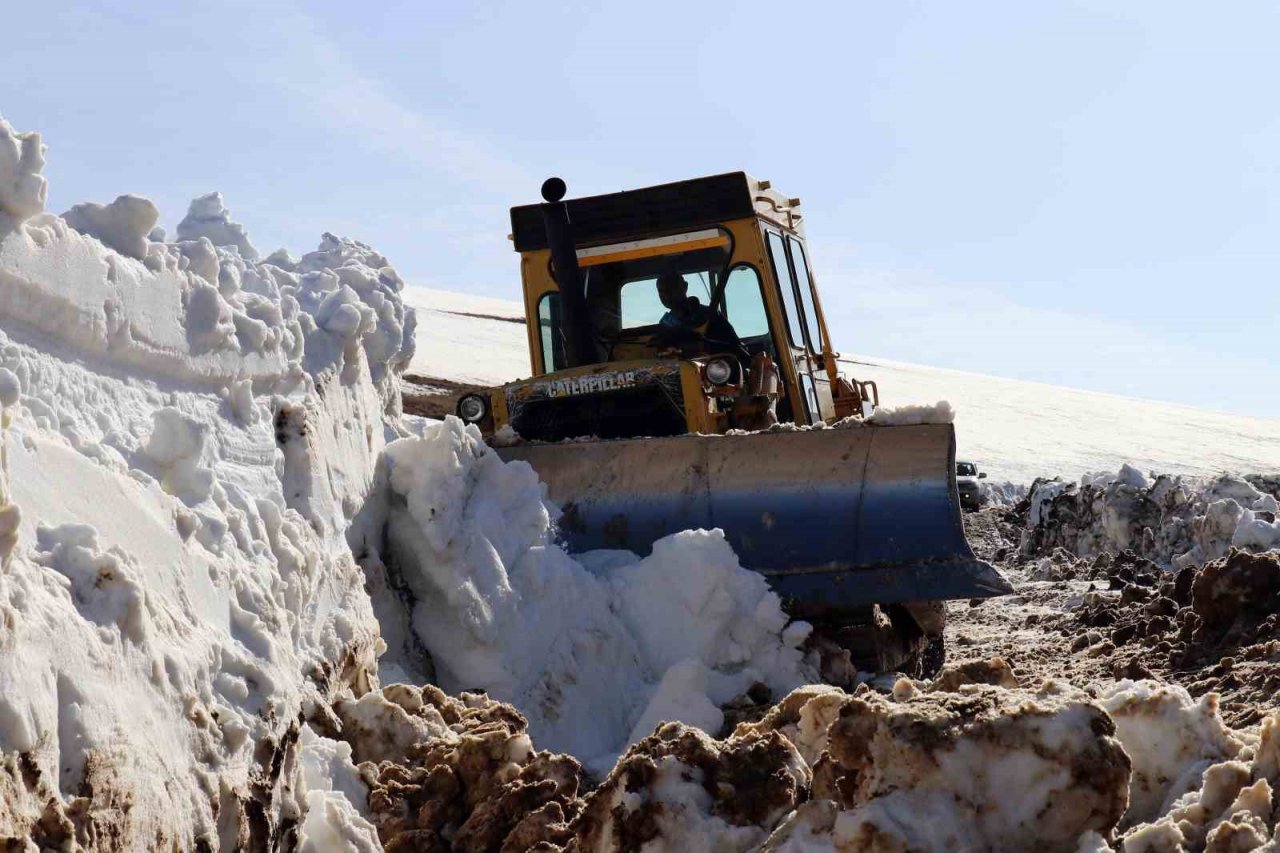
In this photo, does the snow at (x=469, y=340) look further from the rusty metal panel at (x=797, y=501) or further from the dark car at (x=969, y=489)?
the rusty metal panel at (x=797, y=501)

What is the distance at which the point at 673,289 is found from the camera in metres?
8.76

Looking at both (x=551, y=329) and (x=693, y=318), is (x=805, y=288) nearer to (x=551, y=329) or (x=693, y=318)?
(x=693, y=318)

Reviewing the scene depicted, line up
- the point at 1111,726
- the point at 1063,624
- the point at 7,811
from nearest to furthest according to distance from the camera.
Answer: the point at 7,811 → the point at 1111,726 → the point at 1063,624

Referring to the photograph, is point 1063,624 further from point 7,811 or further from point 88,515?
A: point 7,811

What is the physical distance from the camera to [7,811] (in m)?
2.70

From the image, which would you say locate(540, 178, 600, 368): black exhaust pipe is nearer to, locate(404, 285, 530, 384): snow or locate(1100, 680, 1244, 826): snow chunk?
locate(1100, 680, 1244, 826): snow chunk

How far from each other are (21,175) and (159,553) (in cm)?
84

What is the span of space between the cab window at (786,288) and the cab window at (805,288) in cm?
15

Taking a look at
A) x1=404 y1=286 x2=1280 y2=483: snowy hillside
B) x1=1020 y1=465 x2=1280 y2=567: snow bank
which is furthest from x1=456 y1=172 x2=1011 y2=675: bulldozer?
x1=404 y1=286 x2=1280 y2=483: snowy hillside

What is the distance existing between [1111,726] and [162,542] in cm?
200

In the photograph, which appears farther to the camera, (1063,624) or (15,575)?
(1063,624)

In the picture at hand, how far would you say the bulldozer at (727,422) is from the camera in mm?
6879

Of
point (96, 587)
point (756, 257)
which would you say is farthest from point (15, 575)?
point (756, 257)

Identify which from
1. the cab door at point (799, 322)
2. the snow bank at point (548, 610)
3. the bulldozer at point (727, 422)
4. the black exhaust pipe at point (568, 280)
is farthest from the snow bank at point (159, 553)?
the cab door at point (799, 322)
